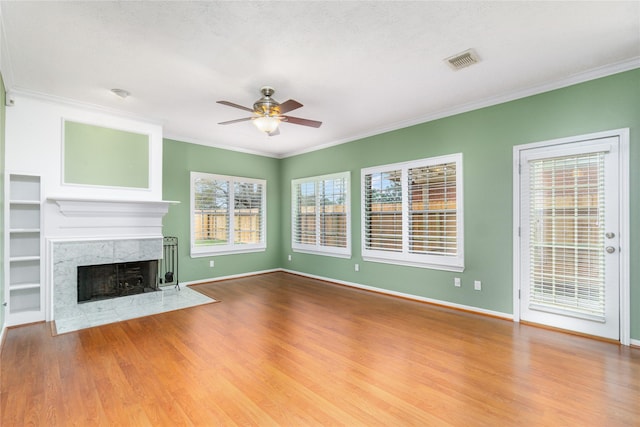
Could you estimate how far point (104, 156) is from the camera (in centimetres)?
438

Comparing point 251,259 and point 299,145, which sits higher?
point 299,145

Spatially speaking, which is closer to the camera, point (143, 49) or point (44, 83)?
point (143, 49)

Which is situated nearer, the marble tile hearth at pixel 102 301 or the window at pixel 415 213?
the marble tile hearth at pixel 102 301

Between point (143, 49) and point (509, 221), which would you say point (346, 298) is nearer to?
point (509, 221)

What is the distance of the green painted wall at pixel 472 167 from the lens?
319 centimetres

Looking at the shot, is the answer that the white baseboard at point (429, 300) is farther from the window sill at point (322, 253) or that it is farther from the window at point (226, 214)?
the window at point (226, 214)

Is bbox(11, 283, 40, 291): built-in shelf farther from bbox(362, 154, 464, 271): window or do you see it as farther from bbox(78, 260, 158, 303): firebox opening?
bbox(362, 154, 464, 271): window

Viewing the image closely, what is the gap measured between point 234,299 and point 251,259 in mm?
1890

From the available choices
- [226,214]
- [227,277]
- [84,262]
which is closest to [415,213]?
[226,214]

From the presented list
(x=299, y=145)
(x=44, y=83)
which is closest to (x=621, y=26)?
(x=299, y=145)

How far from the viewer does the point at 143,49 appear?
109 inches

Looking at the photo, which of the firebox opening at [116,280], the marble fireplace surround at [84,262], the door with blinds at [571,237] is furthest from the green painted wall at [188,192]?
the door with blinds at [571,237]

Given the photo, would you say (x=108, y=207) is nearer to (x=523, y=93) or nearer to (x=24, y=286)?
(x=24, y=286)

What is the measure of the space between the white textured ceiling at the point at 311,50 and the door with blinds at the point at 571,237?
2.90ft
